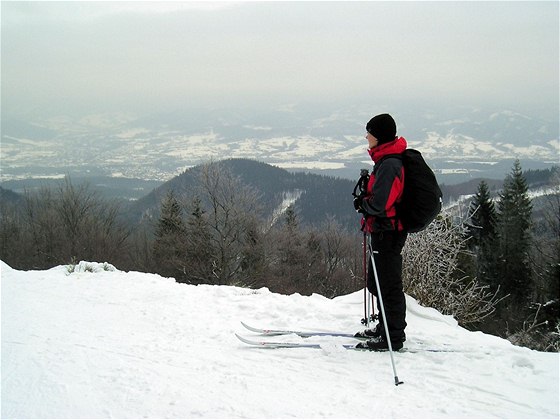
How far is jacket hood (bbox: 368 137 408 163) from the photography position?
4.41 meters

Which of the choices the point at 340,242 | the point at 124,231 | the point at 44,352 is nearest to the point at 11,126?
the point at 124,231

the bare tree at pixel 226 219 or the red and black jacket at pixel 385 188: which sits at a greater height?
the red and black jacket at pixel 385 188

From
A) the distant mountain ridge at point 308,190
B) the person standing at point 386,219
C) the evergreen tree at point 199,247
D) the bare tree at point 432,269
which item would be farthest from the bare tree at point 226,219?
the distant mountain ridge at point 308,190

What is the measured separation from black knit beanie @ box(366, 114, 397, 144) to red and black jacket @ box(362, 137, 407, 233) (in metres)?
0.08

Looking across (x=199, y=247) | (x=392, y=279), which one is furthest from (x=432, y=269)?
(x=199, y=247)

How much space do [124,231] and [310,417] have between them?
4234 centimetres

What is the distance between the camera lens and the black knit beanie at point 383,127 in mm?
4434

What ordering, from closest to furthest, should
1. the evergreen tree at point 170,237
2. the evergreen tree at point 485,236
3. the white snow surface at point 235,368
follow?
the white snow surface at point 235,368 < the evergreen tree at point 170,237 < the evergreen tree at point 485,236

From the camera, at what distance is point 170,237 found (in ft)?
110

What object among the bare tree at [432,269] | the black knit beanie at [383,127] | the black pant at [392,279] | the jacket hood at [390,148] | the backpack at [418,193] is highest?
the black knit beanie at [383,127]

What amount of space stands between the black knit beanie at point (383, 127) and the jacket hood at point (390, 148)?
0.25ft

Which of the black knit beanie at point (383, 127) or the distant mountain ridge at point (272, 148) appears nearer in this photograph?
the black knit beanie at point (383, 127)

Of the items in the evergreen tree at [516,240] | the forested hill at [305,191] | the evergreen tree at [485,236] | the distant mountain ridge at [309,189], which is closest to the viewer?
the evergreen tree at [516,240]

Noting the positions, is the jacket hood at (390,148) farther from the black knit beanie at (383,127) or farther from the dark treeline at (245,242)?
the dark treeline at (245,242)
